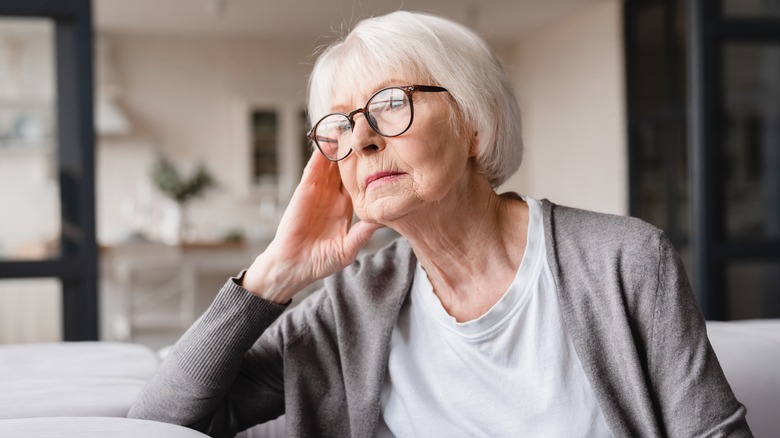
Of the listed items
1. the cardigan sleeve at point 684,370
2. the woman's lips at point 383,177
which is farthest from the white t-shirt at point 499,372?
the woman's lips at point 383,177

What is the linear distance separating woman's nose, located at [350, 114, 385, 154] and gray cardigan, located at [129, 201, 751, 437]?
10.2 inches

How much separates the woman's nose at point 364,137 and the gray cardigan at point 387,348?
26 centimetres

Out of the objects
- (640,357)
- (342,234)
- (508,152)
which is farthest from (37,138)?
(640,357)

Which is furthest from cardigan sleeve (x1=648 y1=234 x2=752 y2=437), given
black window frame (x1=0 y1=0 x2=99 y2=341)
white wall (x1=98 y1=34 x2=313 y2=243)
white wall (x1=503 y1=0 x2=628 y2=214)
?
white wall (x1=98 y1=34 x2=313 y2=243)

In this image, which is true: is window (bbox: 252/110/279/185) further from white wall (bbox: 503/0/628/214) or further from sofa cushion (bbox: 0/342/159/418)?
sofa cushion (bbox: 0/342/159/418)

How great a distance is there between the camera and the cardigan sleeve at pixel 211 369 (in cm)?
125

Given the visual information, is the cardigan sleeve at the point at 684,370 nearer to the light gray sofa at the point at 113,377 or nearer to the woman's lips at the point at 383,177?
the light gray sofa at the point at 113,377

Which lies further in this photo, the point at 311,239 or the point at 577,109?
the point at 577,109

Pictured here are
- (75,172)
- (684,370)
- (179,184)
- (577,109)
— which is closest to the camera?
(684,370)

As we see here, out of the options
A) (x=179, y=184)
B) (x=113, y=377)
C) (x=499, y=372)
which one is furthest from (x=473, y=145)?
(x=179, y=184)

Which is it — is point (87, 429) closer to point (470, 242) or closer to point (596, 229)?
point (470, 242)

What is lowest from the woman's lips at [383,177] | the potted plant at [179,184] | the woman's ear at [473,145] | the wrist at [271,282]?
the wrist at [271,282]

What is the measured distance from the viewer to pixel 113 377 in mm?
1390

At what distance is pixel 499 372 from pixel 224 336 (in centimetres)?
44
